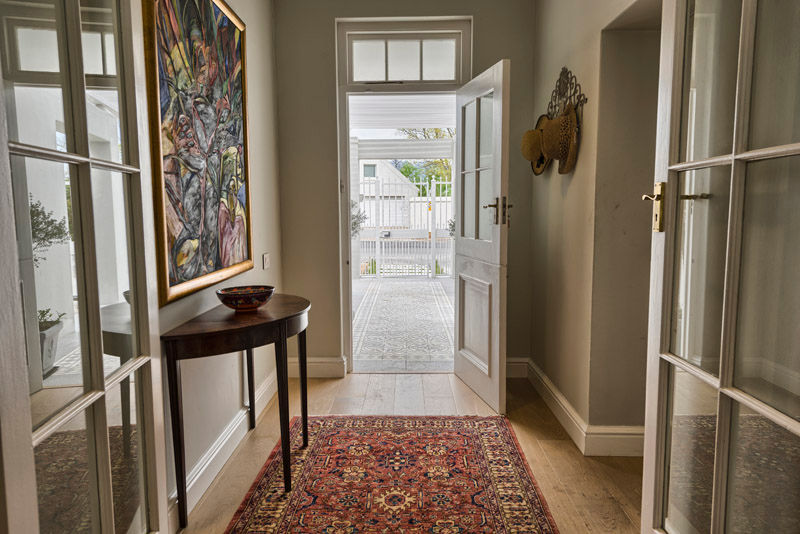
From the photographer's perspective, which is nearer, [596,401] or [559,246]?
[596,401]

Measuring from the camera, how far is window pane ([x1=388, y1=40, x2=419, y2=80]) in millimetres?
3688

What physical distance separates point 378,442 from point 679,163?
78.2 inches

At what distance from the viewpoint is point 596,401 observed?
8.36ft

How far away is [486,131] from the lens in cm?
319

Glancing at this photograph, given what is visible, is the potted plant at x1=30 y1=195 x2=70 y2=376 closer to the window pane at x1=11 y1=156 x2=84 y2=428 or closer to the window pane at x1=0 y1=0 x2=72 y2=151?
the window pane at x1=11 y1=156 x2=84 y2=428

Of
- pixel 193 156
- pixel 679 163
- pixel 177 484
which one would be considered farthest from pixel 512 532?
pixel 193 156

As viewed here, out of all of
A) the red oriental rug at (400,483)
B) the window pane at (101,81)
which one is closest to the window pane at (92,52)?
the window pane at (101,81)

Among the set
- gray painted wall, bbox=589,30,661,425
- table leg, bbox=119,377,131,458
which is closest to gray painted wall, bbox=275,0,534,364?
gray painted wall, bbox=589,30,661,425

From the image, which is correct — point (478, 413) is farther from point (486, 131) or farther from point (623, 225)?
point (486, 131)

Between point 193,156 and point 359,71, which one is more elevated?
point 359,71

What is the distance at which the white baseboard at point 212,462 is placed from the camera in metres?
1.97

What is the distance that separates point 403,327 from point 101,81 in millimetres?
4423

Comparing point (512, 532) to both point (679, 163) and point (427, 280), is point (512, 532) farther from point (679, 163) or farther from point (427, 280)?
point (427, 280)

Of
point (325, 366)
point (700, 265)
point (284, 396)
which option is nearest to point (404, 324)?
point (325, 366)
